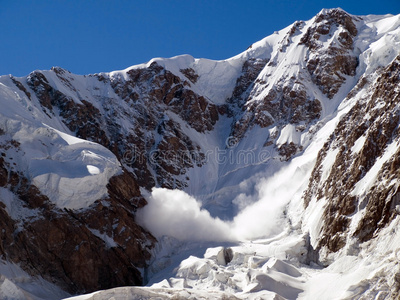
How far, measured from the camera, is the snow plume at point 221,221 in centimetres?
8838

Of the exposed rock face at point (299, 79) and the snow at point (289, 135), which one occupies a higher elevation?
the exposed rock face at point (299, 79)

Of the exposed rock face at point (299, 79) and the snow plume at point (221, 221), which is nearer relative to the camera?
the snow plume at point (221, 221)

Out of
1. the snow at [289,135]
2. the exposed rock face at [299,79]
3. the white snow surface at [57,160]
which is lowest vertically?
the white snow surface at [57,160]

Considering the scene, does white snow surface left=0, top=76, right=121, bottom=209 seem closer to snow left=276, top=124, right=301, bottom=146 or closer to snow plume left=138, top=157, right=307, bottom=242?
snow plume left=138, top=157, right=307, bottom=242

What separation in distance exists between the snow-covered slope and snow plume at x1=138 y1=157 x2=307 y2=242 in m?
0.26

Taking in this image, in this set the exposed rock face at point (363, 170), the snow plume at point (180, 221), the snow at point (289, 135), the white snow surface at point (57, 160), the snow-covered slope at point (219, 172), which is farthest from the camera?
the snow at point (289, 135)

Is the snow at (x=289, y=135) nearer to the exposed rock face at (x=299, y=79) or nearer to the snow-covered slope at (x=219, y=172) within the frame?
the snow-covered slope at (x=219, y=172)

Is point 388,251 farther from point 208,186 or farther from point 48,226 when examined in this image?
point 208,186

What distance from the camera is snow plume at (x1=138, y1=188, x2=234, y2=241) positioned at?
88750 mm

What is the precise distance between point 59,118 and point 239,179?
31987 millimetres

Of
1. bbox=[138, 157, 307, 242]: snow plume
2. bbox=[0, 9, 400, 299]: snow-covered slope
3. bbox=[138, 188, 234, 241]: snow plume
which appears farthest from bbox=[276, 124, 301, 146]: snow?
bbox=[138, 188, 234, 241]: snow plume

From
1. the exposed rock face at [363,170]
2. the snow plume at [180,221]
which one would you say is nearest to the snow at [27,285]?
the snow plume at [180,221]

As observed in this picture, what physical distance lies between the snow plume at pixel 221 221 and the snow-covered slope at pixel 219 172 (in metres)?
0.26

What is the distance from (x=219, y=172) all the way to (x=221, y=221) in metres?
18.9
